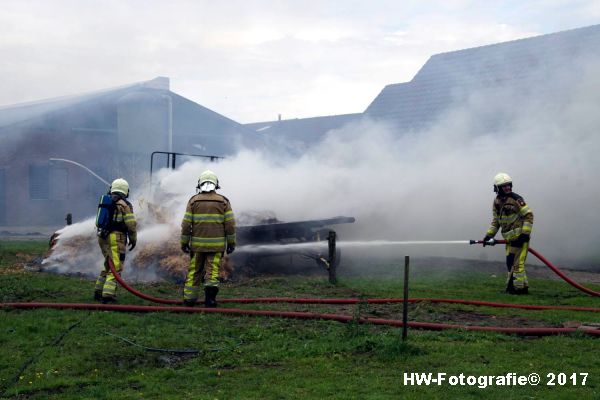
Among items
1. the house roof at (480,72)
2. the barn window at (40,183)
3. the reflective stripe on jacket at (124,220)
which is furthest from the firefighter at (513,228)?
the barn window at (40,183)

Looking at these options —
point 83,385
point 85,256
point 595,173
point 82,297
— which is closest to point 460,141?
point 595,173

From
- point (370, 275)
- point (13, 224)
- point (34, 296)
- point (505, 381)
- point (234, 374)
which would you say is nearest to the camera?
point (505, 381)

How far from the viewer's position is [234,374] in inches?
209

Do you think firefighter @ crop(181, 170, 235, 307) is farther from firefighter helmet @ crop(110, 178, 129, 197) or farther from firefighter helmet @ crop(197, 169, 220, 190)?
firefighter helmet @ crop(110, 178, 129, 197)

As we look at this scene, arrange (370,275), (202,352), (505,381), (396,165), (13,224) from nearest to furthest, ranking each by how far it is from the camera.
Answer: (505,381) → (202,352) → (370,275) → (396,165) → (13,224)

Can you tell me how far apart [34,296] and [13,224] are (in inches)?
896

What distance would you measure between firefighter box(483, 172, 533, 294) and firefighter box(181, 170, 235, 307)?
4257 millimetres

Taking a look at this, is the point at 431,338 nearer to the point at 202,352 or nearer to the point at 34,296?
the point at 202,352

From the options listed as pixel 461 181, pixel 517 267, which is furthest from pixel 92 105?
pixel 517 267

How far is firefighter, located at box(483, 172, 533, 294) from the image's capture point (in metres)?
9.78

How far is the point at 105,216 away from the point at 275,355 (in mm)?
4064

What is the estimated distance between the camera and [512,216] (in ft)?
33.4

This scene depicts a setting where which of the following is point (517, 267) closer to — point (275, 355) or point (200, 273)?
point (200, 273)

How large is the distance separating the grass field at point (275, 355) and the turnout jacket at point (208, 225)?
105 centimetres
